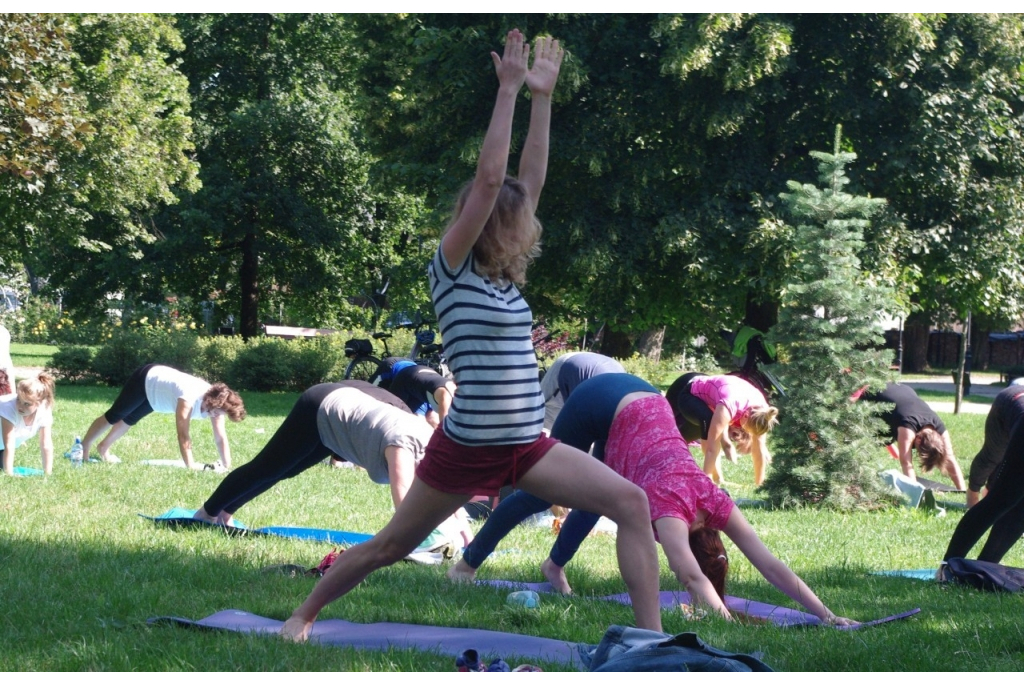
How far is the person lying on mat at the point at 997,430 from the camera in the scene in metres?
7.56

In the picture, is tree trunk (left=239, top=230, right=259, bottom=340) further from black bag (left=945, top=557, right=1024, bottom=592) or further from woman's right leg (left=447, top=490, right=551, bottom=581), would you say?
black bag (left=945, top=557, right=1024, bottom=592)

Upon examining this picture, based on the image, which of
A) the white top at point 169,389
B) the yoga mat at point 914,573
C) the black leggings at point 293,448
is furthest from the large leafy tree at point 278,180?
the yoga mat at point 914,573

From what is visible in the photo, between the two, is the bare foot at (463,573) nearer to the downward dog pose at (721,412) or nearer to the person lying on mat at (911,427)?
the downward dog pose at (721,412)

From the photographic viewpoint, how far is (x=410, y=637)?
4504 millimetres

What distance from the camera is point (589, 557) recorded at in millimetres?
7094

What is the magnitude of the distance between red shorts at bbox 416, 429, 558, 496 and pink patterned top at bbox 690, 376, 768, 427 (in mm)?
6572

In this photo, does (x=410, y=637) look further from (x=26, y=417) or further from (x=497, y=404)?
(x=26, y=417)

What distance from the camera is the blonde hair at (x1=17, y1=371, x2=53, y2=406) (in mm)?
10031

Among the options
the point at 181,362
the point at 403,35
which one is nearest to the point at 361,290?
the point at 181,362

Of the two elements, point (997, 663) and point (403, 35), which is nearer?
point (997, 663)

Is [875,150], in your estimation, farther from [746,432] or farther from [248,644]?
[248,644]

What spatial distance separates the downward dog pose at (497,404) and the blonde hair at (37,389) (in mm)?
7046

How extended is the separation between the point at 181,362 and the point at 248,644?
883 inches

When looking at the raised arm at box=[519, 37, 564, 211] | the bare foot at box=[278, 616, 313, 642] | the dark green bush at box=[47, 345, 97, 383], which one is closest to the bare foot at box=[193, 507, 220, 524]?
the bare foot at box=[278, 616, 313, 642]
